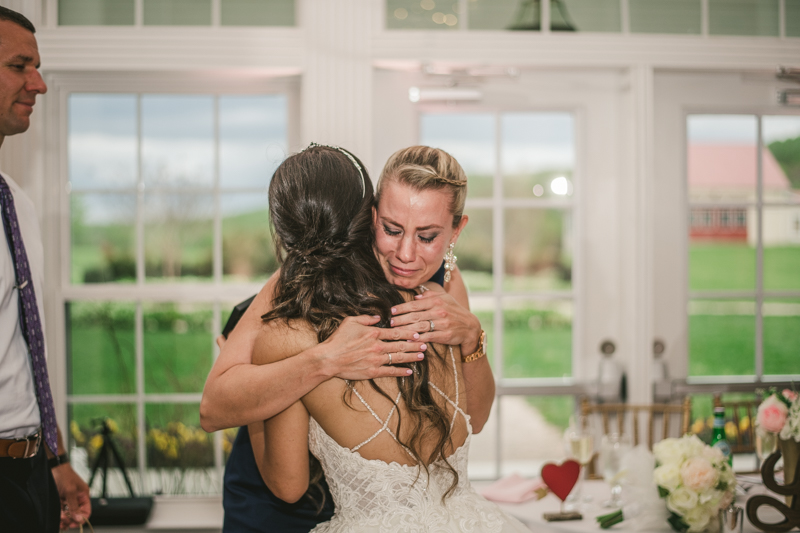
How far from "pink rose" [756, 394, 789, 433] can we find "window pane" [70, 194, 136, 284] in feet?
7.72

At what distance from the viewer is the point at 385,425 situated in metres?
1.15

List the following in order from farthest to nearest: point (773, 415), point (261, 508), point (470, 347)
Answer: point (773, 415) < point (261, 508) < point (470, 347)

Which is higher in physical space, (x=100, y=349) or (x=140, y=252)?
(x=140, y=252)

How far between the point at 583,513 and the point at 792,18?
2.30m

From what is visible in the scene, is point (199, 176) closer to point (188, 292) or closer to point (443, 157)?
point (188, 292)

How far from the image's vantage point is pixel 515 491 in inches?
74.8

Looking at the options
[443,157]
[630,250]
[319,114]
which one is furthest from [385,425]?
[630,250]

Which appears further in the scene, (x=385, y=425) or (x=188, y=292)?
(x=188, y=292)

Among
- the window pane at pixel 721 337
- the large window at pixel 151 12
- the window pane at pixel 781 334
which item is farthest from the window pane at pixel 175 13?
the window pane at pixel 781 334

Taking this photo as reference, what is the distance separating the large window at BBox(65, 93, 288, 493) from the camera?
8.58 feet

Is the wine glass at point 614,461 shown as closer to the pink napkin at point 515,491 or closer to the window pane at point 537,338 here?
the pink napkin at point 515,491

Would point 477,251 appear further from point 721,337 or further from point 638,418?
point 721,337

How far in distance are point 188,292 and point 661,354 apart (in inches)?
80.4

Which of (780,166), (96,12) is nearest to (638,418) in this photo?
(780,166)
